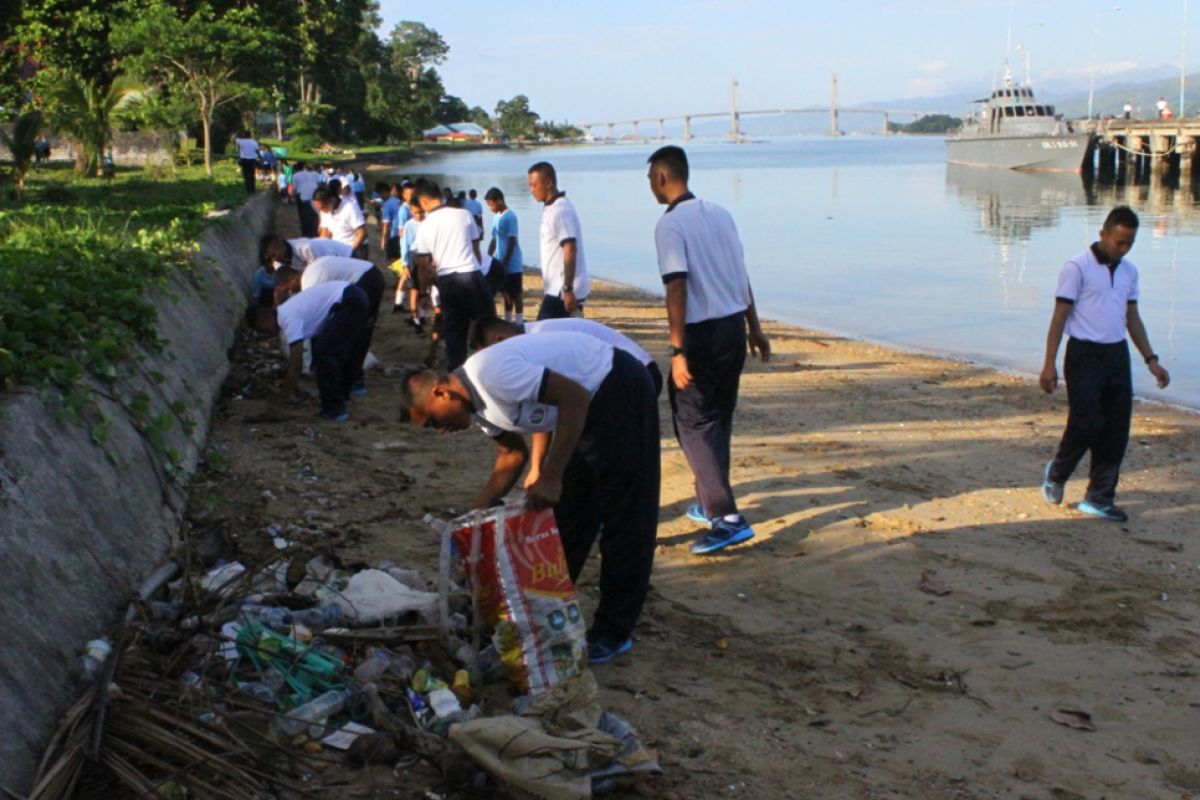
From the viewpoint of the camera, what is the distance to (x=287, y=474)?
706 cm

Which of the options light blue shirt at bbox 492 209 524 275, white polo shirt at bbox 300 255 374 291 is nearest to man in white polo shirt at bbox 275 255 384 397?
white polo shirt at bbox 300 255 374 291

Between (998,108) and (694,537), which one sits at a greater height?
(998,108)

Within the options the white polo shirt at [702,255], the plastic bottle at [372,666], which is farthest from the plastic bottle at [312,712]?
the white polo shirt at [702,255]

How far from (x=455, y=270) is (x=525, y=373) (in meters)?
5.64

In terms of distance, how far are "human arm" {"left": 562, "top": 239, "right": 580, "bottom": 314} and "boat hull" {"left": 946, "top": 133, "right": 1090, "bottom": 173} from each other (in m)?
53.7

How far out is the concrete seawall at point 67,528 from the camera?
3.57 meters

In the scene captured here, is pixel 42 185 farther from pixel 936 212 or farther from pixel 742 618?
pixel 936 212

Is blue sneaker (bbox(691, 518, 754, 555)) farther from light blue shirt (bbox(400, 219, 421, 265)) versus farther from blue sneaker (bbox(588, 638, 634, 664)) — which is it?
light blue shirt (bbox(400, 219, 421, 265))

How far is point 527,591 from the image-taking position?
433 centimetres

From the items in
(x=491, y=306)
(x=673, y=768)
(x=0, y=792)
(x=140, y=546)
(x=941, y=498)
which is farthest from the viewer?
(x=491, y=306)

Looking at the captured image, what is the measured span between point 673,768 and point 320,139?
7455 cm

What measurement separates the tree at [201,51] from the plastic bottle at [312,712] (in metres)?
29.6

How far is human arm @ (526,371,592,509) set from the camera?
4.28 metres

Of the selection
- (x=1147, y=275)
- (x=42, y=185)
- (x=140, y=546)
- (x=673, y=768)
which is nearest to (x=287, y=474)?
(x=140, y=546)
